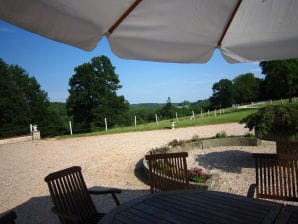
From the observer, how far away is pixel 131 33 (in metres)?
2.61

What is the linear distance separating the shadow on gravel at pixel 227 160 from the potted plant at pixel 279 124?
3.98 ft

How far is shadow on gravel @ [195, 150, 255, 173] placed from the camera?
7797 millimetres

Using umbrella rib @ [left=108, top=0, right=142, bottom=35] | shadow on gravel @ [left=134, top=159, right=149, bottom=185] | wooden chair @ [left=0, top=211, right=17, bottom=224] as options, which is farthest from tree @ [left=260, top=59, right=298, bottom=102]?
wooden chair @ [left=0, top=211, right=17, bottom=224]

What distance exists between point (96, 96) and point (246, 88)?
180ft

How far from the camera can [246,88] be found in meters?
84.6

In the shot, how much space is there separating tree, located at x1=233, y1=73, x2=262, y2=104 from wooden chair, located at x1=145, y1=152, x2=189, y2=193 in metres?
78.4

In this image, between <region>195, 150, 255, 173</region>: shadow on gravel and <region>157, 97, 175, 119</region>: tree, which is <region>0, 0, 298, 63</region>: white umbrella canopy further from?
<region>157, 97, 175, 119</region>: tree

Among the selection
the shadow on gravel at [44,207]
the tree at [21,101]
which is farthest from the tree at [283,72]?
the shadow on gravel at [44,207]

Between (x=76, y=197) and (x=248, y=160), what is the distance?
20.5 feet

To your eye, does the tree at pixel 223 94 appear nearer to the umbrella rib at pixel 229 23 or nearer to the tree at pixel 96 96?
the tree at pixel 96 96

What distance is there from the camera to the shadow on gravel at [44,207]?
18.2ft

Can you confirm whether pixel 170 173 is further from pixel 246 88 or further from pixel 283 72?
pixel 246 88

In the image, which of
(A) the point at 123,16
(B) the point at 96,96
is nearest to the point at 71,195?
(A) the point at 123,16

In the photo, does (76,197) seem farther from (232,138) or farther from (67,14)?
(232,138)
